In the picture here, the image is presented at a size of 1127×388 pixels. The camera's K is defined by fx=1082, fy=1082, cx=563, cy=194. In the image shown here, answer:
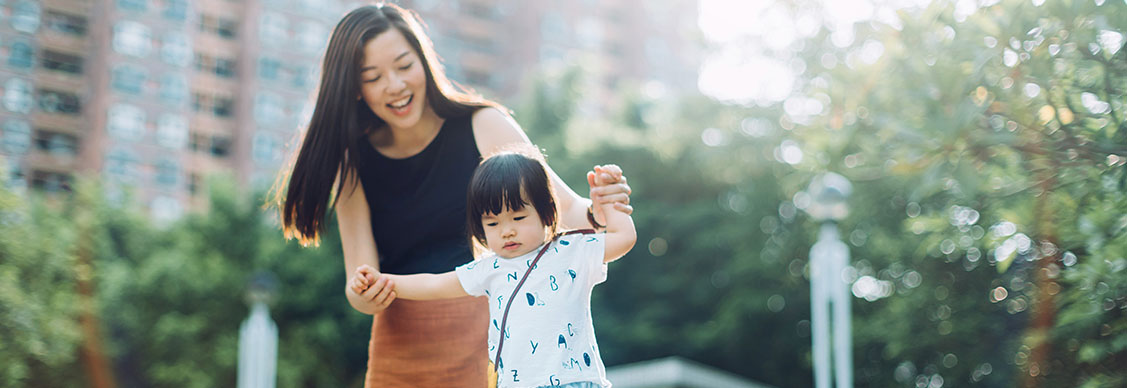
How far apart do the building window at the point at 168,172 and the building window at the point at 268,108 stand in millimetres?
4285

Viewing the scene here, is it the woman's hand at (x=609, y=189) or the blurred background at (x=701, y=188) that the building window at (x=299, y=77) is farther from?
the woman's hand at (x=609, y=189)

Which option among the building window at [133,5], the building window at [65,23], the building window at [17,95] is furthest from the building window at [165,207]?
the building window at [133,5]

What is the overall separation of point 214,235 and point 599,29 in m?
36.0

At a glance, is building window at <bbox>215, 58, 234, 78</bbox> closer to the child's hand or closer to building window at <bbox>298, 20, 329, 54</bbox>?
building window at <bbox>298, 20, 329, 54</bbox>

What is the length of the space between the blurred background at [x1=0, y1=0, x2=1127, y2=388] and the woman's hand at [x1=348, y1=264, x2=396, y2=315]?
0.90 meters

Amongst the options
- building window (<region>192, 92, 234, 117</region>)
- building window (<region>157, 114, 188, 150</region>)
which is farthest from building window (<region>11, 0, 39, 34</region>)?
building window (<region>192, 92, 234, 117</region>)

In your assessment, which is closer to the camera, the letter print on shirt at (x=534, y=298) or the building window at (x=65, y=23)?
the letter print on shirt at (x=534, y=298)

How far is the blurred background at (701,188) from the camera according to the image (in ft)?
20.4

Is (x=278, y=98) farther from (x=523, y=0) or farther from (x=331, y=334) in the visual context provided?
(x=331, y=334)

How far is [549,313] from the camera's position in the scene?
2.66 m

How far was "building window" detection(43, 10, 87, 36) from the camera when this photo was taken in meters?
43.5

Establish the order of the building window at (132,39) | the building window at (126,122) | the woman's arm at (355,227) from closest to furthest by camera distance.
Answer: the woman's arm at (355,227) < the building window at (126,122) < the building window at (132,39)

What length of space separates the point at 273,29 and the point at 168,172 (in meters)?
8.14

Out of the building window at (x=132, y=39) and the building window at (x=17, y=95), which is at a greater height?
the building window at (x=132, y=39)
